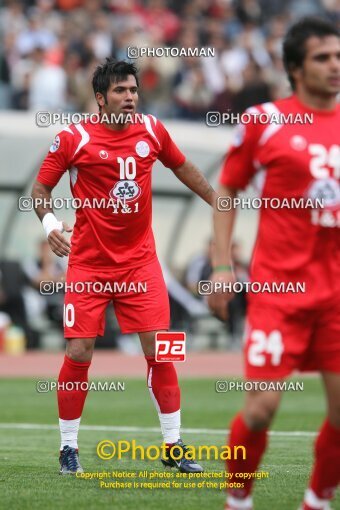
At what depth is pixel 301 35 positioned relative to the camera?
20.5 ft

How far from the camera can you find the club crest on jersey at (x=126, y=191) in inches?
338

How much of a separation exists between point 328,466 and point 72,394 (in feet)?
8.95

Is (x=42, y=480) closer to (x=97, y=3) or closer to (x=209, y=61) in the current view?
(x=209, y=61)

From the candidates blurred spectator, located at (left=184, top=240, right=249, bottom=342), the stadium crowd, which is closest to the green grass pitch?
blurred spectator, located at (left=184, top=240, right=249, bottom=342)

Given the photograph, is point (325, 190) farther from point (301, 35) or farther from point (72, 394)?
point (72, 394)

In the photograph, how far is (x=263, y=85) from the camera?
69.3 feet

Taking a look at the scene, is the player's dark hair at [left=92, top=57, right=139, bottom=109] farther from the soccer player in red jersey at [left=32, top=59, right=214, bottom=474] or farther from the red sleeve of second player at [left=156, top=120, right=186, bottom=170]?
the red sleeve of second player at [left=156, top=120, right=186, bottom=170]

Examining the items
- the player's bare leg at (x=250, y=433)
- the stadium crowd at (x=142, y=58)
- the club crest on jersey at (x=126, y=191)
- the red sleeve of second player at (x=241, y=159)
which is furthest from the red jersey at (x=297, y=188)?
the stadium crowd at (x=142, y=58)

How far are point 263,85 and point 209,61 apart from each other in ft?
5.67

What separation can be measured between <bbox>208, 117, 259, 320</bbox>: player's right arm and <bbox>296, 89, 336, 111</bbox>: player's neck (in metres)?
0.30

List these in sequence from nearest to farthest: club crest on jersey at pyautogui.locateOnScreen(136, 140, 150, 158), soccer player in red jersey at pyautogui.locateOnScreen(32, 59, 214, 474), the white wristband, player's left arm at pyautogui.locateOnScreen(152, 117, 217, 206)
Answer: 1. the white wristband
2. soccer player in red jersey at pyautogui.locateOnScreen(32, 59, 214, 474)
3. club crest on jersey at pyautogui.locateOnScreen(136, 140, 150, 158)
4. player's left arm at pyautogui.locateOnScreen(152, 117, 217, 206)

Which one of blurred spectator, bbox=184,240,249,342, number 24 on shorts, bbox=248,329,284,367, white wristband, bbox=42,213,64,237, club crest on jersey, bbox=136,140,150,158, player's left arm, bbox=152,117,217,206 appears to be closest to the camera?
number 24 on shorts, bbox=248,329,284,367

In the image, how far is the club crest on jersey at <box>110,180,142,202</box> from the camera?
28.2 ft

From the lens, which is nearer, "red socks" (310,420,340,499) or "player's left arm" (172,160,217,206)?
"red socks" (310,420,340,499)
